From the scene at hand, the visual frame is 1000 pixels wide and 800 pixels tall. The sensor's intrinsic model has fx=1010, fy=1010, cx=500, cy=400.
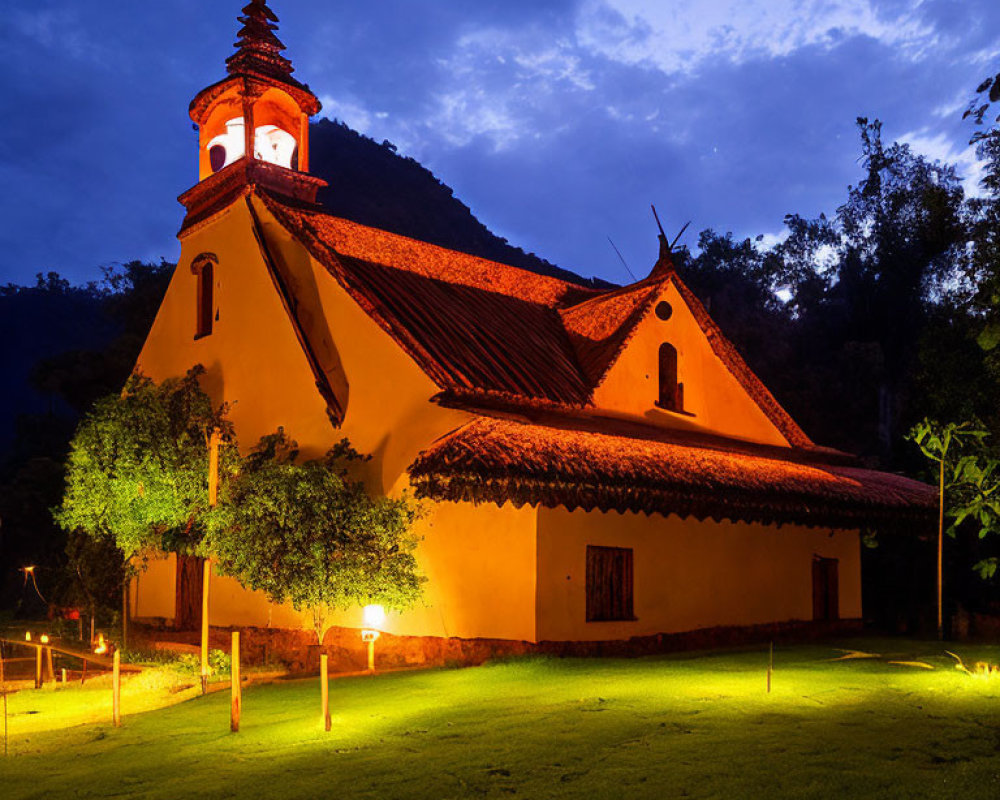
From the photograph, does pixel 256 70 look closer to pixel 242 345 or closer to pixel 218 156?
pixel 218 156

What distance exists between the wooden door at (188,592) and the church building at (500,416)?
0.28ft

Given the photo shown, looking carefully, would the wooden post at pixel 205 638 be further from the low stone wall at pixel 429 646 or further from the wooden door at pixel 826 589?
the wooden door at pixel 826 589

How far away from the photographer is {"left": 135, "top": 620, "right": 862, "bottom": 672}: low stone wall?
47.5ft

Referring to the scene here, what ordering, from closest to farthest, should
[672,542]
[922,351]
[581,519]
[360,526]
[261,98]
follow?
1. [360,526]
2. [581,519]
3. [672,542]
4. [261,98]
5. [922,351]

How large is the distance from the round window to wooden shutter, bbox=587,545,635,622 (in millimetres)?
5261

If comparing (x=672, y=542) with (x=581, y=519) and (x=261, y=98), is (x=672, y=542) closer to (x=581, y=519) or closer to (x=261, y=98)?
(x=581, y=519)

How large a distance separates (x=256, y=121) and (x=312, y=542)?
10770mm

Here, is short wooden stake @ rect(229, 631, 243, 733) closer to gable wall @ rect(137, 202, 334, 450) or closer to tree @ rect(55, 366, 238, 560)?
tree @ rect(55, 366, 238, 560)

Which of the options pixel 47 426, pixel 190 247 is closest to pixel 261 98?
pixel 190 247

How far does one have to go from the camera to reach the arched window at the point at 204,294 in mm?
19969

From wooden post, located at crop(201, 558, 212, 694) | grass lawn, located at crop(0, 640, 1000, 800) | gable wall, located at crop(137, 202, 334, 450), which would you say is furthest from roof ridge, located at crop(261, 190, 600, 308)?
grass lawn, located at crop(0, 640, 1000, 800)

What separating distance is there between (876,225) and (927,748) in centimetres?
4470

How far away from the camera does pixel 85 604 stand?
72.8ft

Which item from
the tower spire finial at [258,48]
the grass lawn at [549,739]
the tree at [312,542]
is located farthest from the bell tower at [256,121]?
the grass lawn at [549,739]
